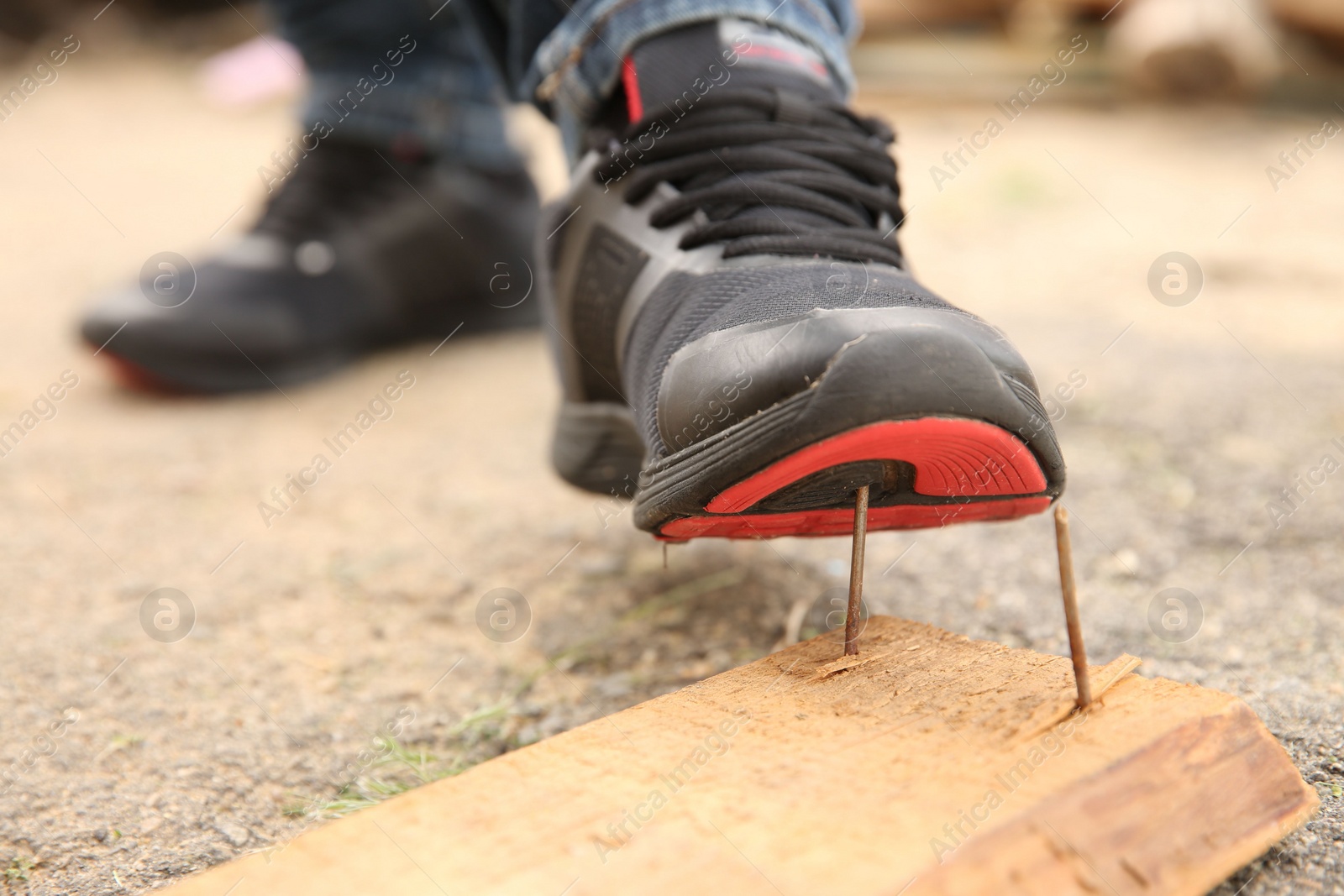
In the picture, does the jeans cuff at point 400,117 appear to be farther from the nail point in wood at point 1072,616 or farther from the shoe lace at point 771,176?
the nail point in wood at point 1072,616

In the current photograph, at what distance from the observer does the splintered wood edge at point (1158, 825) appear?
1.86ft

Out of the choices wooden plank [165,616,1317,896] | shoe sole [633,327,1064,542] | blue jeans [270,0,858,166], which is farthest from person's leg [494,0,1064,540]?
blue jeans [270,0,858,166]

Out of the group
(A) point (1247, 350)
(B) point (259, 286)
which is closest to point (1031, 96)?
(A) point (1247, 350)

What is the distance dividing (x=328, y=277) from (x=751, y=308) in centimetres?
130

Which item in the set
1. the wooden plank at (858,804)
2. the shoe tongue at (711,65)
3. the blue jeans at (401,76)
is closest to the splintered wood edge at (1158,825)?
the wooden plank at (858,804)

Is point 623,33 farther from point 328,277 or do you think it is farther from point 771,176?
point 328,277

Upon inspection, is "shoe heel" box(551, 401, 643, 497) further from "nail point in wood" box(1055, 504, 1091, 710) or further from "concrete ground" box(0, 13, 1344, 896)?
"nail point in wood" box(1055, 504, 1091, 710)

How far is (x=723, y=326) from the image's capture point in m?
0.79

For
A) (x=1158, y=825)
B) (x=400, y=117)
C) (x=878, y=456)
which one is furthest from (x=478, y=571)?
(x=400, y=117)

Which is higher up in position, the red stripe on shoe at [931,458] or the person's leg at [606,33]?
the person's leg at [606,33]

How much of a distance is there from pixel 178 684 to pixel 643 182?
65cm

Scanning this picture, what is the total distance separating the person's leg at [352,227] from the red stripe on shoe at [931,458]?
51.6 inches

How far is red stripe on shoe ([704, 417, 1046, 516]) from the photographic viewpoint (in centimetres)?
67

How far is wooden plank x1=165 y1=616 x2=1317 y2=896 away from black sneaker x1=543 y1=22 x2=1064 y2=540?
0.48 feet
